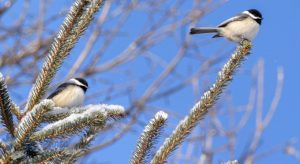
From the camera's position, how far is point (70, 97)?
4.14 metres

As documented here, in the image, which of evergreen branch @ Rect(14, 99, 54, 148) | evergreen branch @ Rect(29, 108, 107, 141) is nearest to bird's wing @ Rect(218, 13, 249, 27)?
evergreen branch @ Rect(29, 108, 107, 141)

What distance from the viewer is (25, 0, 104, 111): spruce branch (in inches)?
68.4

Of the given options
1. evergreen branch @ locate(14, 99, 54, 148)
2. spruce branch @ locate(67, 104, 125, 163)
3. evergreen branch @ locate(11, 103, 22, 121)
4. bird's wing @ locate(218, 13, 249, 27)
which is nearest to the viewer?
evergreen branch @ locate(14, 99, 54, 148)

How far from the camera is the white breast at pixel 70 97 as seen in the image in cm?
409

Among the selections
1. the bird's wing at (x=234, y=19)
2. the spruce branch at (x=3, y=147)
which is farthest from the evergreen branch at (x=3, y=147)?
the bird's wing at (x=234, y=19)

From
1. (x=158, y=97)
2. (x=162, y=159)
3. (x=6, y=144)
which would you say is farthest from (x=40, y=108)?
(x=158, y=97)

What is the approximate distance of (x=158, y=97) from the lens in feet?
21.4

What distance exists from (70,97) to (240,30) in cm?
193

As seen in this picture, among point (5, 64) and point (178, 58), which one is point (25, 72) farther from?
point (178, 58)

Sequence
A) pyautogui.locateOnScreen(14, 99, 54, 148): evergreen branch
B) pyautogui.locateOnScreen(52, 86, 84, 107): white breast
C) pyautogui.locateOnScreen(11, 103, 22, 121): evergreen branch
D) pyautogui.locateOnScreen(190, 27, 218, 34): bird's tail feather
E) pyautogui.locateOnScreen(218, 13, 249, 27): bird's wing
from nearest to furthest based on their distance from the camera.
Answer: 1. pyautogui.locateOnScreen(14, 99, 54, 148): evergreen branch
2. pyautogui.locateOnScreen(11, 103, 22, 121): evergreen branch
3. pyautogui.locateOnScreen(52, 86, 84, 107): white breast
4. pyautogui.locateOnScreen(190, 27, 218, 34): bird's tail feather
5. pyautogui.locateOnScreen(218, 13, 249, 27): bird's wing

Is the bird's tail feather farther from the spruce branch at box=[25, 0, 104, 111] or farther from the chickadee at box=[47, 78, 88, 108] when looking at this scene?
the spruce branch at box=[25, 0, 104, 111]

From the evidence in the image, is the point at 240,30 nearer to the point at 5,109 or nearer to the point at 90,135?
the point at 90,135

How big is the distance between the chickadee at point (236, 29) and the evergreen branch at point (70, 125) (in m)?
3.62

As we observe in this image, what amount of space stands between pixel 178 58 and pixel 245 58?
15.8 ft
